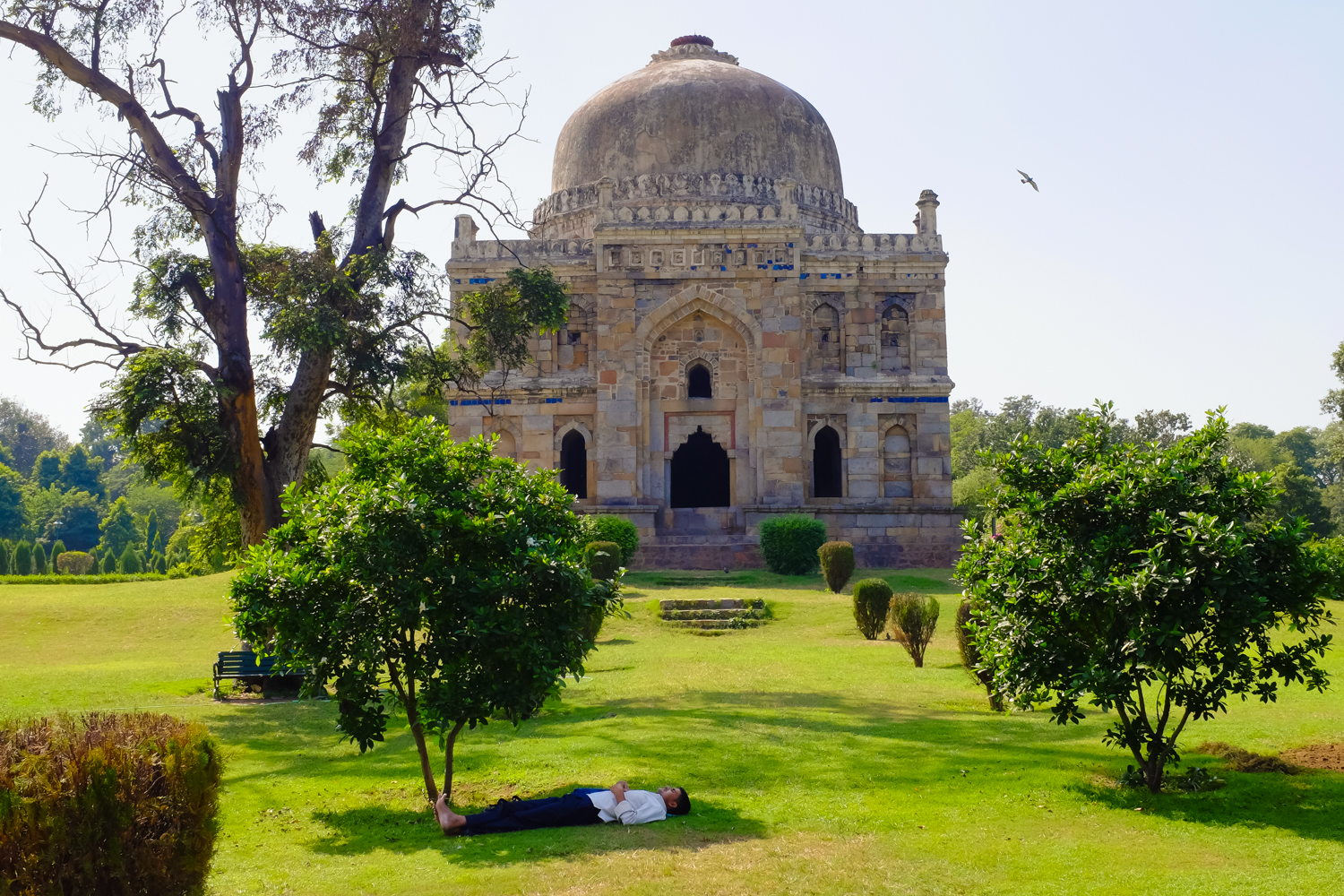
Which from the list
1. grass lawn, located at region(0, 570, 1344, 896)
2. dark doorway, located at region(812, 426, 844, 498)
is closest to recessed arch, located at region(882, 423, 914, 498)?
dark doorway, located at region(812, 426, 844, 498)

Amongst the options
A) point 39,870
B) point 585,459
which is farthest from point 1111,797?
point 585,459

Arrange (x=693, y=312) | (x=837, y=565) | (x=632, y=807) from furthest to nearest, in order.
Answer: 1. (x=693, y=312)
2. (x=837, y=565)
3. (x=632, y=807)

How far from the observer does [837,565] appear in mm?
19922

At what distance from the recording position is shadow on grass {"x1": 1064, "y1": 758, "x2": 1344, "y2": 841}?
6.67 metres

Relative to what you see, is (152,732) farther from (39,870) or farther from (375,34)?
(375,34)

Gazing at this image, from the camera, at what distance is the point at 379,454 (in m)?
7.60

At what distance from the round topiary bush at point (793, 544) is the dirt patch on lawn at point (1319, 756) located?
13.7 meters

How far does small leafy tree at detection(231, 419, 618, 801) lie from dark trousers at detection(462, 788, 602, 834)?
1.32 ft

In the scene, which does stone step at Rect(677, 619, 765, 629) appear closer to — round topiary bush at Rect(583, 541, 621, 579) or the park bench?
round topiary bush at Rect(583, 541, 621, 579)

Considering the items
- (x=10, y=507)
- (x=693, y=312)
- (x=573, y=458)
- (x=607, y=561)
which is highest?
(x=693, y=312)

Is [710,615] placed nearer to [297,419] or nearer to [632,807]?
[297,419]

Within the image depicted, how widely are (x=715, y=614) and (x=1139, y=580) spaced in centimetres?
1094

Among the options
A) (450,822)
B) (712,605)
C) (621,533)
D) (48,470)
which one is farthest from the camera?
(48,470)

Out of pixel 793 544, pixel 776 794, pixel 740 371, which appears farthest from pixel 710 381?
pixel 776 794
